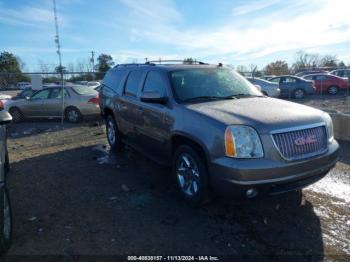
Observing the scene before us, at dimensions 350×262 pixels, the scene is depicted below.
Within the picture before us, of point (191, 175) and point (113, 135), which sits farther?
point (113, 135)

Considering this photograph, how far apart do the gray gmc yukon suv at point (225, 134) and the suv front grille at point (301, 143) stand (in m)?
0.01

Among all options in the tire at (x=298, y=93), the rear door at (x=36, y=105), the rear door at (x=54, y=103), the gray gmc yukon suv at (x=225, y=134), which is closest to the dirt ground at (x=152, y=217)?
the gray gmc yukon suv at (x=225, y=134)

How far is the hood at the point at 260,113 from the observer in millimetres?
3850

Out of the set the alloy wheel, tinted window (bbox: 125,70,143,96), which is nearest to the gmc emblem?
the alloy wheel

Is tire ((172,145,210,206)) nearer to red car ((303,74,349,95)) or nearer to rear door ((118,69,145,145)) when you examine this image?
rear door ((118,69,145,145))

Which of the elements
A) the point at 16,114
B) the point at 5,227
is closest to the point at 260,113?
the point at 5,227

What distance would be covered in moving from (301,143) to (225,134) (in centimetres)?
94

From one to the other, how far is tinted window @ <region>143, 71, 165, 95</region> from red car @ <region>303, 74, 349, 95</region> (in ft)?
63.2

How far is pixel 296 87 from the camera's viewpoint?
20734 millimetres

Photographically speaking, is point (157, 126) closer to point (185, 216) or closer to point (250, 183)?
point (185, 216)

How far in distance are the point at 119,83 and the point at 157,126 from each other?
2.09 m

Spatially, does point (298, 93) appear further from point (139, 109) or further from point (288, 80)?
point (139, 109)

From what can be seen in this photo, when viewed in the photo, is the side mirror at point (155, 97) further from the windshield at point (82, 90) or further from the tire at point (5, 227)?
the windshield at point (82, 90)

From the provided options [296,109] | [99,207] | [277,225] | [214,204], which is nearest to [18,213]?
[99,207]
